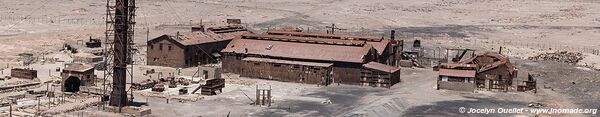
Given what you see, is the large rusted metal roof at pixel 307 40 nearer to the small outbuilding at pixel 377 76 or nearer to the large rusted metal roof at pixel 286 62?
the large rusted metal roof at pixel 286 62

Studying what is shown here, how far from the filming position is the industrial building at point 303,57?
Answer: 79.5 meters

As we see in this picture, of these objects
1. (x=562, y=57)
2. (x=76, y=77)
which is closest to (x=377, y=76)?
(x=76, y=77)

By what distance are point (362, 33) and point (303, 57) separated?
5092cm

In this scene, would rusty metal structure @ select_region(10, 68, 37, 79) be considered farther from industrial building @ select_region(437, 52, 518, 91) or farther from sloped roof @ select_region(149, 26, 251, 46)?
industrial building @ select_region(437, 52, 518, 91)

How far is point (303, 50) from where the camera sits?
274ft

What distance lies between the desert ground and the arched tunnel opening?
343 cm

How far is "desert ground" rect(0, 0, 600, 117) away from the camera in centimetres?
6544

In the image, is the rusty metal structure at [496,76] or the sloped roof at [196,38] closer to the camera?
the rusty metal structure at [496,76]

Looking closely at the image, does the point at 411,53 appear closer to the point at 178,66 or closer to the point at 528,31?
the point at 178,66

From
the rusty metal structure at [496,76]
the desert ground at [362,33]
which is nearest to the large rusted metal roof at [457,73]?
the rusty metal structure at [496,76]

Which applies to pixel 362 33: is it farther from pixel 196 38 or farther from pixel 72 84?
pixel 72 84

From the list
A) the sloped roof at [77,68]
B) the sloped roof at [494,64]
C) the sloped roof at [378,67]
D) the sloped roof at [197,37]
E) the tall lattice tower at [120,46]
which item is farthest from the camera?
the sloped roof at [197,37]

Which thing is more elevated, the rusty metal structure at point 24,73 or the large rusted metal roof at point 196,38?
the large rusted metal roof at point 196,38

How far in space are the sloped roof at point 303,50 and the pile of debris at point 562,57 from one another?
3025cm
